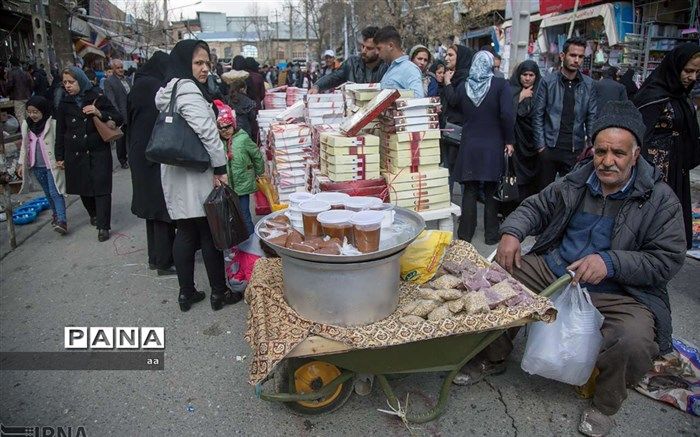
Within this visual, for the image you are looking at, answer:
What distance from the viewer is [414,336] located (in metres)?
2.22

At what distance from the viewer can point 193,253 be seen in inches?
152

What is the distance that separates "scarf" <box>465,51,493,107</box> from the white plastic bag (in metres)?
2.86

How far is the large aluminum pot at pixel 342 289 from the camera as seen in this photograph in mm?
2283

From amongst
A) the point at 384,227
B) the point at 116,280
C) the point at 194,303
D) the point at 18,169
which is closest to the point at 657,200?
the point at 384,227

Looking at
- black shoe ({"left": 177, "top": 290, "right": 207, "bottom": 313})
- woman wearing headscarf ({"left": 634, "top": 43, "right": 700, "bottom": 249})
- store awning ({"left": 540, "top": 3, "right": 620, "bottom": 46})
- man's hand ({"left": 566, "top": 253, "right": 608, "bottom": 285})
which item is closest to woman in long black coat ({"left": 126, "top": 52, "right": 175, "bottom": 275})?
black shoe ({"left": 177, "top": 290, "right": 207, "bottom": 313})

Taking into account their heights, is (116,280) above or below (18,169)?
below

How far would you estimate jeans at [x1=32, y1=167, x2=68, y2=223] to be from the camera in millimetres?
5688

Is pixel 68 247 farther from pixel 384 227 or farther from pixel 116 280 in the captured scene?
pixel 384 227

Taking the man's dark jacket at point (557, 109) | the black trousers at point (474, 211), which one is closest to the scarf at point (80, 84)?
the black trousers at point (474, 211)

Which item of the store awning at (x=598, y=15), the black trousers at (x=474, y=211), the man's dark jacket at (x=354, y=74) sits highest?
the store awning at (x=598, y=15)

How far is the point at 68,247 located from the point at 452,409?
4.97m

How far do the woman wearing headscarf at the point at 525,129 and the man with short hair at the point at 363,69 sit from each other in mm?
1739

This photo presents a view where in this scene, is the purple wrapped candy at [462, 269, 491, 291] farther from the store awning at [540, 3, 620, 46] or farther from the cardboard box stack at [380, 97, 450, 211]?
the store awning at [540, 3, 620, 46]

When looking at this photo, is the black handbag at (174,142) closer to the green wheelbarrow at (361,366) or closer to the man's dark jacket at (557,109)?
the green wheelbarrow at (361,366)
